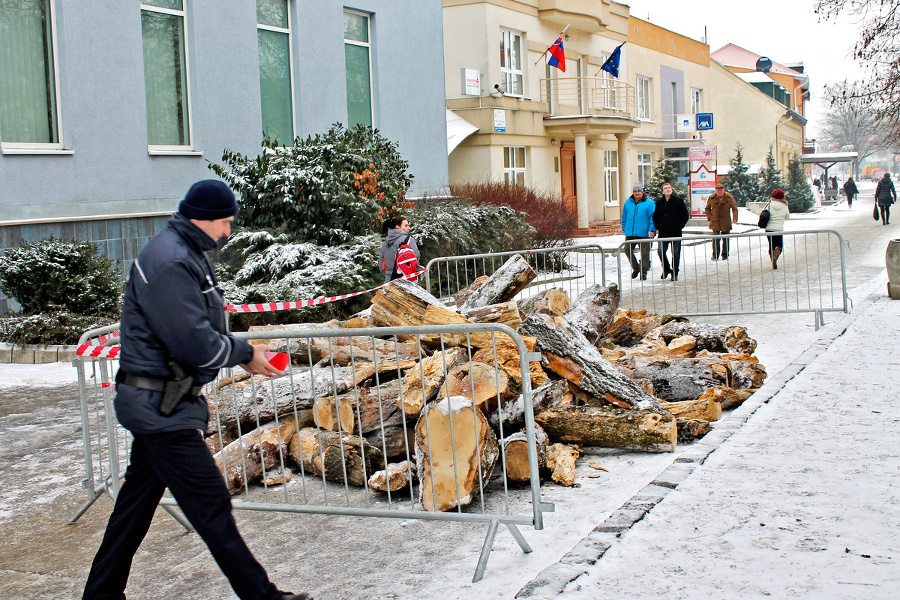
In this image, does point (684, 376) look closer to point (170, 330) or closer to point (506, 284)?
point (506, 284)

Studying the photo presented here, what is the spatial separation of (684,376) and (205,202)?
15.8 feet

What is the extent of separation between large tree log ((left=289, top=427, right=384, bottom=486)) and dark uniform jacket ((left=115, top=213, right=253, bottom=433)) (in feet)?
5.90

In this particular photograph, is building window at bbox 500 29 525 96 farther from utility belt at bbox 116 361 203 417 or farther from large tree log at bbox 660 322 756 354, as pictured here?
utility belt at bbox 116 361 203 417

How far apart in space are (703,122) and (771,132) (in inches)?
1072

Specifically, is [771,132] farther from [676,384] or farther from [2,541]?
[2,541]

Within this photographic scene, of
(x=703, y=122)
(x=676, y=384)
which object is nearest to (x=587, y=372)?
(x=676, y=384)

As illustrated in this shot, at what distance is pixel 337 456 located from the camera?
534 centimetres

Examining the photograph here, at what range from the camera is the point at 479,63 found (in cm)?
2692

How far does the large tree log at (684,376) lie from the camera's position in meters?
7.17

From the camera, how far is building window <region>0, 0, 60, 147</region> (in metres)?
11.6

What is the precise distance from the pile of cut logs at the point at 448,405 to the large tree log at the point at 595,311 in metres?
0.97

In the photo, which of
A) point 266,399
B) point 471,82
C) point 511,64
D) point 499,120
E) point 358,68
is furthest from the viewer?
point 511,64

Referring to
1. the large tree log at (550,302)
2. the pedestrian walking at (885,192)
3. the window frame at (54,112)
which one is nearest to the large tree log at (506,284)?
the large tree log at (550,302)

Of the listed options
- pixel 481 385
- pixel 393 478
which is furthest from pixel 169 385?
pixel 481 385
